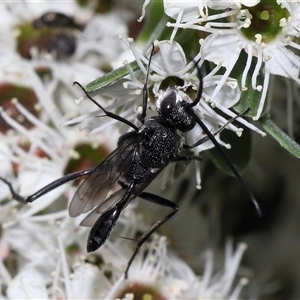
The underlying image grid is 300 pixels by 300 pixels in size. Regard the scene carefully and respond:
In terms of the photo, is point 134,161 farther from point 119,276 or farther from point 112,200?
point 119,276

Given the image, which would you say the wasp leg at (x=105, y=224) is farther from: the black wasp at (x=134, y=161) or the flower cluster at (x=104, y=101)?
the flower cluster at (x=104, y=101)

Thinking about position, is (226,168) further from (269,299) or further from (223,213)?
(269,299)

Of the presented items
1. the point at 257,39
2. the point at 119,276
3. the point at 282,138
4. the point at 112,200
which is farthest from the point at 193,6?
the point at 119,276

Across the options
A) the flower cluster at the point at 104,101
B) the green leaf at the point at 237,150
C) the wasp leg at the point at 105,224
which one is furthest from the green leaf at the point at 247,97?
the wasp leg at the point at 105,224

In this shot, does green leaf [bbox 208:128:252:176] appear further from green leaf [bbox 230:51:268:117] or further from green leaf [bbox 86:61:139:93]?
green leaf [bbox 86:61:139:93]

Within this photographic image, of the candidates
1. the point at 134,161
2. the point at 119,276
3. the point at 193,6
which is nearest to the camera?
the point at 193,6

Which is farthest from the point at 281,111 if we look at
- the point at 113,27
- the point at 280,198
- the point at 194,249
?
the point at 113,27
